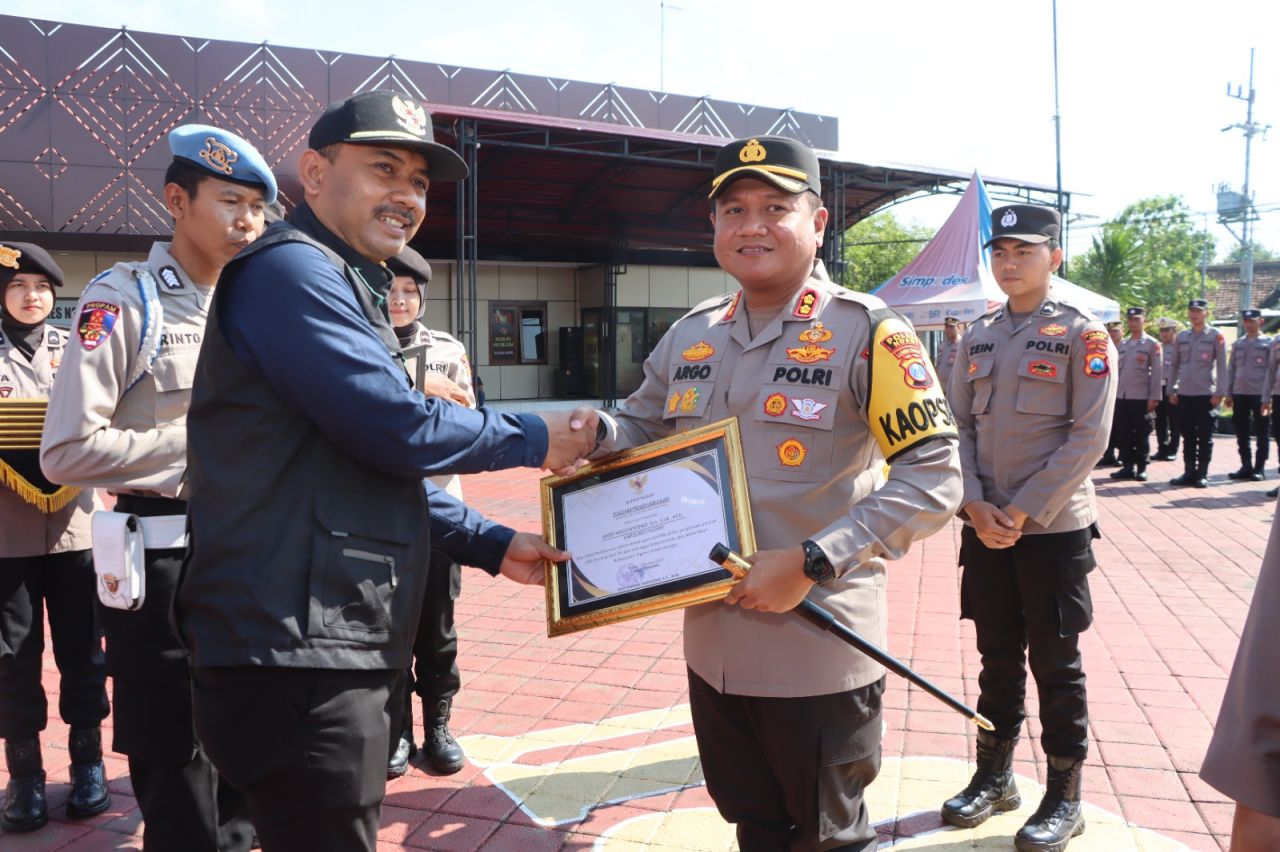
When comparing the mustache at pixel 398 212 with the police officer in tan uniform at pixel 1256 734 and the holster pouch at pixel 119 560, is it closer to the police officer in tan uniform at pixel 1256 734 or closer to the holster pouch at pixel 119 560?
the holster pouch at pixel 119 560

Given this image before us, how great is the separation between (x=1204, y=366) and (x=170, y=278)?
14341mm

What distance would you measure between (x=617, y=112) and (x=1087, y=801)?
19113 millimetres

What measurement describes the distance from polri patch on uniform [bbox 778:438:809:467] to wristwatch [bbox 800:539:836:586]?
0.88 feet

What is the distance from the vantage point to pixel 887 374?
2277 millimetres

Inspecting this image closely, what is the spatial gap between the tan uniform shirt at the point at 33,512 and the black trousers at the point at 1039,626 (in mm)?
3512

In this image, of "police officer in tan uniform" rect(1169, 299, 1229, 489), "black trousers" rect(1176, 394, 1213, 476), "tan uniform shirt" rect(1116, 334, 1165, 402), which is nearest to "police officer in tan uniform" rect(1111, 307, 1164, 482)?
"tan uniform shirt" rect(1116, 334, 1165, 402)

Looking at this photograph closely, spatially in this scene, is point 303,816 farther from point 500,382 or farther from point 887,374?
point 500,382

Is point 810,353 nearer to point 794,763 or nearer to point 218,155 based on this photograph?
point 794,763

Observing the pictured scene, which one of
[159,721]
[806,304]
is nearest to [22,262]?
[159,721]

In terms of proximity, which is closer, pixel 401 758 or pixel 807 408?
pixel 807 408

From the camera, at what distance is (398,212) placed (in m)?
2.22

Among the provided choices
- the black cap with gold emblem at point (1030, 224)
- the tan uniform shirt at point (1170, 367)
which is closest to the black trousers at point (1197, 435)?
the tan uniform shirt at point (1170, 367)

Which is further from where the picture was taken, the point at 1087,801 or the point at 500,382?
the point at 500,382

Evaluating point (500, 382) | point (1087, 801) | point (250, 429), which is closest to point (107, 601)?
point (250, 429)
